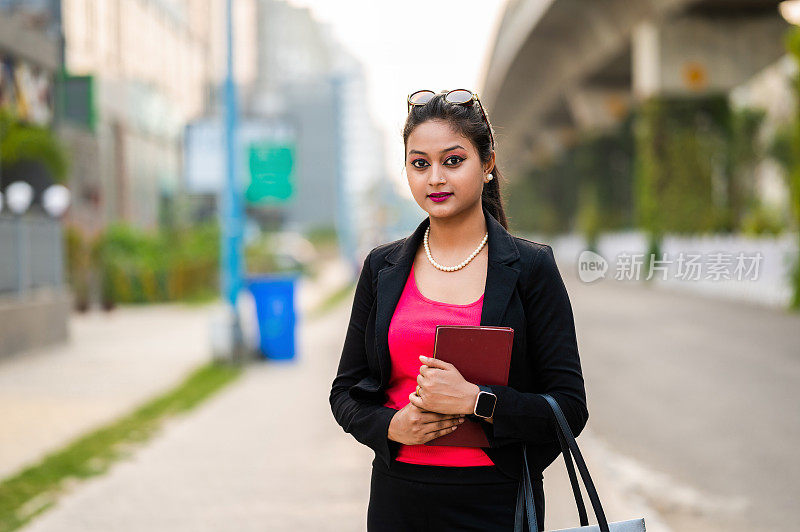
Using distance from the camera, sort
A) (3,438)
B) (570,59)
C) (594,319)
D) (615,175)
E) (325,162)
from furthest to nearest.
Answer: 1. (325,162)
2. (615,175)
3. (570,59)
4. (594,319)
5. (3,438)

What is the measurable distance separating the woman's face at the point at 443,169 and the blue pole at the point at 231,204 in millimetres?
11029

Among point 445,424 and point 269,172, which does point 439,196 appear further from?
point 269,172

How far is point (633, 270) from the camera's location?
2.83m

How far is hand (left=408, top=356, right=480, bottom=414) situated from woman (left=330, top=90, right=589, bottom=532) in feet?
0.14

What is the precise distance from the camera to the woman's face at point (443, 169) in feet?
7.53

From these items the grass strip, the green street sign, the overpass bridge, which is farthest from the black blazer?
the overpass bridge

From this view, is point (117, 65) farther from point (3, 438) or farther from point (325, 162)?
point (325, 162)

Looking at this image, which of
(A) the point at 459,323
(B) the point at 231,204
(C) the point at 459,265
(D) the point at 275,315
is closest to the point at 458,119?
(C) the point at 459,265

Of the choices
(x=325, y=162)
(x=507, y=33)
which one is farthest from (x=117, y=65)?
(x=325, y=162)

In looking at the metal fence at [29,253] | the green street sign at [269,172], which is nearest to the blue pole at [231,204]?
the metal fence at [29,253]

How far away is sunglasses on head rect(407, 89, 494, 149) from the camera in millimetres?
2342

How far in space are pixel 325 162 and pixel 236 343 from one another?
10169 centimetres

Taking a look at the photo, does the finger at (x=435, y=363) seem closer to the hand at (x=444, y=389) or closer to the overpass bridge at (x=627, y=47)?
the hand at (x=444, y=389)

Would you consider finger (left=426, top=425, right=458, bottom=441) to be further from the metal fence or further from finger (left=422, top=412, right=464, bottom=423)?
the metal fence
